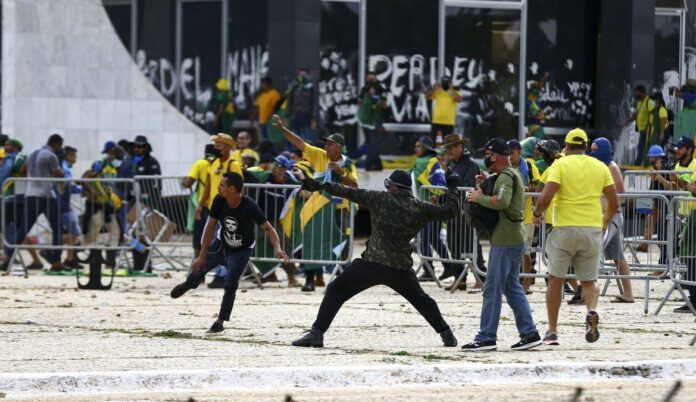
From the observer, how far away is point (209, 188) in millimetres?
18969

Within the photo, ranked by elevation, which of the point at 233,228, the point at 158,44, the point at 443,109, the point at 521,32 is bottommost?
the point at 233,228

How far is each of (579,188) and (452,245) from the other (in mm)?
5481

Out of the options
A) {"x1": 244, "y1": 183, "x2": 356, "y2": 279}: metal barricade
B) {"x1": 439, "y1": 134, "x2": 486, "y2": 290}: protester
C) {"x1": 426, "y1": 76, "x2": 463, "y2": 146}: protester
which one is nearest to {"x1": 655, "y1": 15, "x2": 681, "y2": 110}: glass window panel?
{"x1": 426, "y1": 76, "x2": 463, "y2": 146}: protester

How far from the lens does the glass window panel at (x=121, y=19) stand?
1145 inches

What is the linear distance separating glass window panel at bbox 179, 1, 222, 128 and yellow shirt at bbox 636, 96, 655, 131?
7.61m

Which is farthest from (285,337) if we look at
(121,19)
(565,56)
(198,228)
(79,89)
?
(565,56)

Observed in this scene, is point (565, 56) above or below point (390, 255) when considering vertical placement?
above

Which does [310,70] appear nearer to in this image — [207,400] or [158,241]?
[158,241]

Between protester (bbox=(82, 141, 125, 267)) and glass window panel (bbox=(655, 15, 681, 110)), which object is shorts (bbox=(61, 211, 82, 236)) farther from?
glass window panel (bbox=(655, 15, 681, 110))

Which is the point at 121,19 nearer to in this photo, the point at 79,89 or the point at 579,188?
the point at 79,89

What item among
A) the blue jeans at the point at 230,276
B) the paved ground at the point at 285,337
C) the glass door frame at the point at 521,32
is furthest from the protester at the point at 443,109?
the blue jeans at the point at 230,276

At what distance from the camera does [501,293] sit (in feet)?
41.7

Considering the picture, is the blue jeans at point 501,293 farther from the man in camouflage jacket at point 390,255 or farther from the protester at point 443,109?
the protester at point 443,109

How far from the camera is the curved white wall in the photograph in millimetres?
27859
